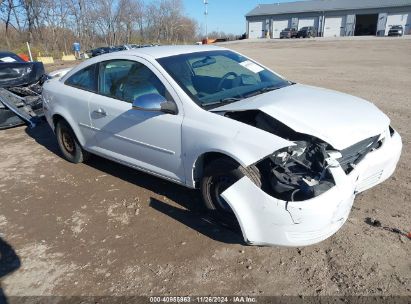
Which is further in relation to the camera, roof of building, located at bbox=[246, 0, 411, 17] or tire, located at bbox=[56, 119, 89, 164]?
roof of building, located at bbox=[246, 0, 411, 17]

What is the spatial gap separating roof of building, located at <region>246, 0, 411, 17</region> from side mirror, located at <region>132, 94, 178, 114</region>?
200 feet

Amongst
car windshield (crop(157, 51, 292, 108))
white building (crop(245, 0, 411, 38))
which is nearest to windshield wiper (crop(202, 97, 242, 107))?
car windshield (crop(157, 51, 292, 108))

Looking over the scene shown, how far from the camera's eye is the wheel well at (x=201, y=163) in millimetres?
3357

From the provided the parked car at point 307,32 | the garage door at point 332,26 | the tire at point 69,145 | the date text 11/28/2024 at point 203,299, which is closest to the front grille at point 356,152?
the date text 11/28/2024 at point 203,299

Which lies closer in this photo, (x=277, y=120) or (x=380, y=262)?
(x=380, y=262)

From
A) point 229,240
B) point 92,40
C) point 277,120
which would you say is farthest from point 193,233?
point 92,40

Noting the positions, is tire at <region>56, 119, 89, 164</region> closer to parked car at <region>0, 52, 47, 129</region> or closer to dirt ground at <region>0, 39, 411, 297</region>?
dirt ground at <region>0, 39, 411, 297</region>

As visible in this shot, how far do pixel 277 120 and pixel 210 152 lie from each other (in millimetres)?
665

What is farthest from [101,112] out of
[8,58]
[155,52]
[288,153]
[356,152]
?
[8,58]

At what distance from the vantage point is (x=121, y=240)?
11.4 ft

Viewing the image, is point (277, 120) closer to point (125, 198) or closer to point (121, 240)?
point (121, 240)

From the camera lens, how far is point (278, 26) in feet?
213

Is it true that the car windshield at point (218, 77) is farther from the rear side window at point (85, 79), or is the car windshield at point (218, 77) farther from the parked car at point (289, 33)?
the parked car at point (289, 33)

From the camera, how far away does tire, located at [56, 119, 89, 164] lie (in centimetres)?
519
